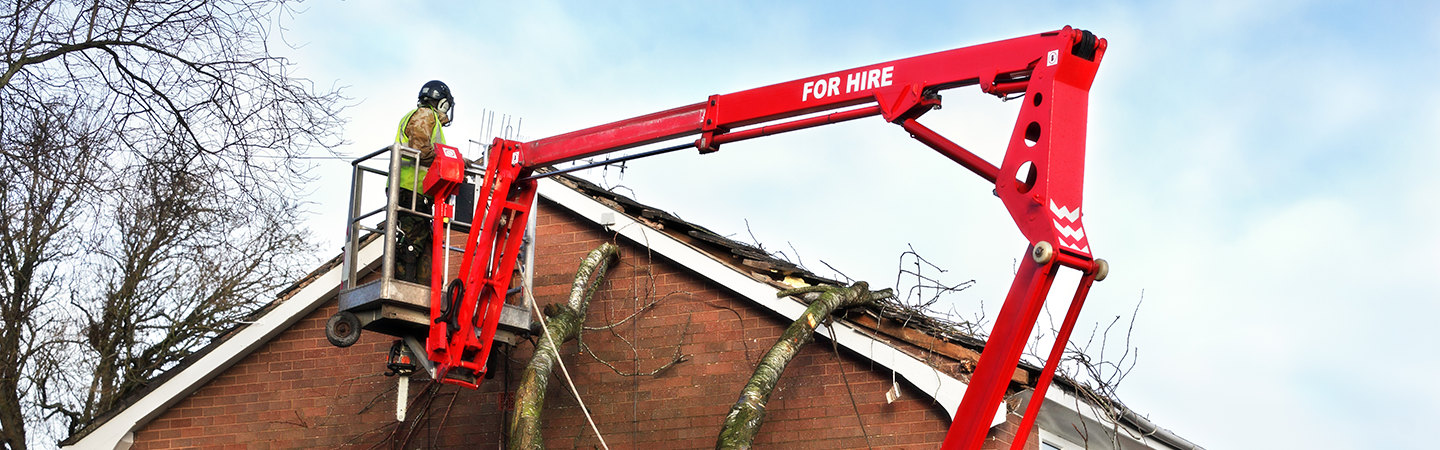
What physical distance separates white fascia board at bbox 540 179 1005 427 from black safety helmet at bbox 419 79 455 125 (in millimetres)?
1743

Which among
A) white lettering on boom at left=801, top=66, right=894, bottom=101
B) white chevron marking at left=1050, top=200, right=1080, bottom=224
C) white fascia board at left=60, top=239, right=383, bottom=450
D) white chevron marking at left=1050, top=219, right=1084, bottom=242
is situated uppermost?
white lettering on boom at left=801, top=66, right=894, bottom=101

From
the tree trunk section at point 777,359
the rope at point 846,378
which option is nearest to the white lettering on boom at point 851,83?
the tree trunk section at point 777,359

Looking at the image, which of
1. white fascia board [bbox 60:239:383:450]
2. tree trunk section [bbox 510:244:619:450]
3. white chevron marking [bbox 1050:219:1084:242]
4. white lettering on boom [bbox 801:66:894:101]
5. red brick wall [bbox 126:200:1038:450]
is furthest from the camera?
white fascia board [bbox 60:239:383:450]

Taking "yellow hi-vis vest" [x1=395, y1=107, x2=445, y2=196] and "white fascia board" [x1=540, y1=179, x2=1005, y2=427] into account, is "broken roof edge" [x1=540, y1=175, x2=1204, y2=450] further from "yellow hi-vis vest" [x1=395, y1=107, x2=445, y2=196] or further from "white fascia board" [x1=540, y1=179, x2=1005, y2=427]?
"yellow hi-vis vest" [x1=395, y1=107, x2=445, y2=196]

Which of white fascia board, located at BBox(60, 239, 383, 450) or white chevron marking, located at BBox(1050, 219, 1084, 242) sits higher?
white chevron marking, located at BBox(1050, 219, 1084, 242)

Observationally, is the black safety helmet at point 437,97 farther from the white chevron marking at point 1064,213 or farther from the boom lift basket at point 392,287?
the white chevron marking at point 1064,213

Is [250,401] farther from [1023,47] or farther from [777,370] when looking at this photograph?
[1023,47]

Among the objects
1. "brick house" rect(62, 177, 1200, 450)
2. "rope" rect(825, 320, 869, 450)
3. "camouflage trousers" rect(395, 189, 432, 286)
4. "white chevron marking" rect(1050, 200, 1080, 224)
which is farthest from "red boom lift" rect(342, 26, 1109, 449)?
"rope" rect(825, 320, 869, 450)

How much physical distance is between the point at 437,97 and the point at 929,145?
14.6 ft

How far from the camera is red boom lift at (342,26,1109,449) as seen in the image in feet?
21.5

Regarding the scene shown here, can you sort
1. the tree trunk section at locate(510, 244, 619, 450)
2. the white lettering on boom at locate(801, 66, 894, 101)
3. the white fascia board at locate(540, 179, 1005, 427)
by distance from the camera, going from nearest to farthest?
the white lettering on boom at locate(801, 66, 894, 101) < the white fascia board at locate(540, 179, 1005, 427) < the tree trunk section at locate(510, 244, 619, 450)

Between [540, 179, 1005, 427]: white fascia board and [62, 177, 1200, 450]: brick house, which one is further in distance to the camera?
[62, 177, 1200, 450]: brick house

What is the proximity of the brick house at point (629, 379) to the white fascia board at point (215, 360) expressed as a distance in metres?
0.01

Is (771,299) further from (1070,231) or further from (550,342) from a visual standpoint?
(1070,231)
